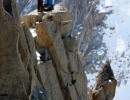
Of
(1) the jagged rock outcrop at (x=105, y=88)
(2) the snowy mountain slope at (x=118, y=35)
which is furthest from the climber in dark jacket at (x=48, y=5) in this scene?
(2) the snowy mountain slope at (x=118, y=35)

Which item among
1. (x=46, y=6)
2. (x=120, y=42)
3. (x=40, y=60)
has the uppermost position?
(x=46, y=6)

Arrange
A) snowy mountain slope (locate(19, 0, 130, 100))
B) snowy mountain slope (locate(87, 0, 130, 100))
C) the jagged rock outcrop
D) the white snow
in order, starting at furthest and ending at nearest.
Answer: snowy mountain slope (locate(87, 0, 130, 100)) → snowy mountain slope (locate(19, 0, 130, 100)) → the white snow → the jagged rock outcrop

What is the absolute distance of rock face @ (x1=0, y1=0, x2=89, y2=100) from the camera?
14.1 metres

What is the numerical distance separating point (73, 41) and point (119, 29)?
82.3 m

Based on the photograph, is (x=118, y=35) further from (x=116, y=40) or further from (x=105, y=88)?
(x=105, y=88)

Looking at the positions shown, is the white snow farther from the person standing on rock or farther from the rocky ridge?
the person standing on rock

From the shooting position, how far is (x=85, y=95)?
82.3 ft

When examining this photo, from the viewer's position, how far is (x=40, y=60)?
2059 cm

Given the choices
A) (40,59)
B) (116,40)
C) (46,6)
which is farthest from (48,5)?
→ (116,40)

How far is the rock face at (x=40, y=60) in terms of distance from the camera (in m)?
14.1

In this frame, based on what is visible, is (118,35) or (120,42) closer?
(120,42)

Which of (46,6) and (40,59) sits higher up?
(46,6)

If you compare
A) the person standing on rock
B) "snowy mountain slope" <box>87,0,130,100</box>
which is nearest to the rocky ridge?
the person standing on rock

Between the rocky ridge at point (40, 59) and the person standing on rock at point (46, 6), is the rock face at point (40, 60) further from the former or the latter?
the person standing on rock at point (46, 6)
